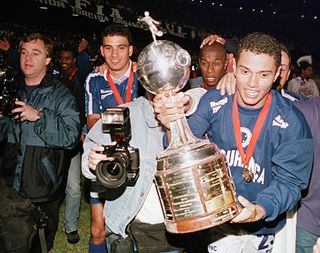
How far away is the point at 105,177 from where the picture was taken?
7.70 feet

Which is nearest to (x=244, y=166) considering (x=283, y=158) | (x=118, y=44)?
(x=283, y=158)

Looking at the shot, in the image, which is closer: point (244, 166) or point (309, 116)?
point (244, 166)

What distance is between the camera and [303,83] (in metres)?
9.84

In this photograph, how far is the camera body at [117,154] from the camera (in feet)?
7.71

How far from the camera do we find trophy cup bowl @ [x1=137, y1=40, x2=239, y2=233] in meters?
1.86

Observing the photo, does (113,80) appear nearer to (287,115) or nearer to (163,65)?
(287,115)

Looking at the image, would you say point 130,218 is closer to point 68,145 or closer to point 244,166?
point 244,166

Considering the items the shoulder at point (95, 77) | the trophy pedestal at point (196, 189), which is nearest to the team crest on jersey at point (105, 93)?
the shoulder at point (95, 77)

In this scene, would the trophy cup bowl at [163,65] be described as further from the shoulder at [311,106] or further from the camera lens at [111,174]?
the shoulder at [311,106]

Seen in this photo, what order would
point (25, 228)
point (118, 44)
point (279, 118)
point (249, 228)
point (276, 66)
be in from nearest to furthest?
point (276, 66)
point (279, 118)
point (249, 228)
point (25, 228)
point (118, 44)

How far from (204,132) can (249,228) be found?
702 mm

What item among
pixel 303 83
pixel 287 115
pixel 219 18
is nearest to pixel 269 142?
pixel 287 115

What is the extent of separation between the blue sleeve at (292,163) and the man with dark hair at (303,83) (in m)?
7.62

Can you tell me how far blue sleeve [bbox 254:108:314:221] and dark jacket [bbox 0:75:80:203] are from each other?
193 cm
